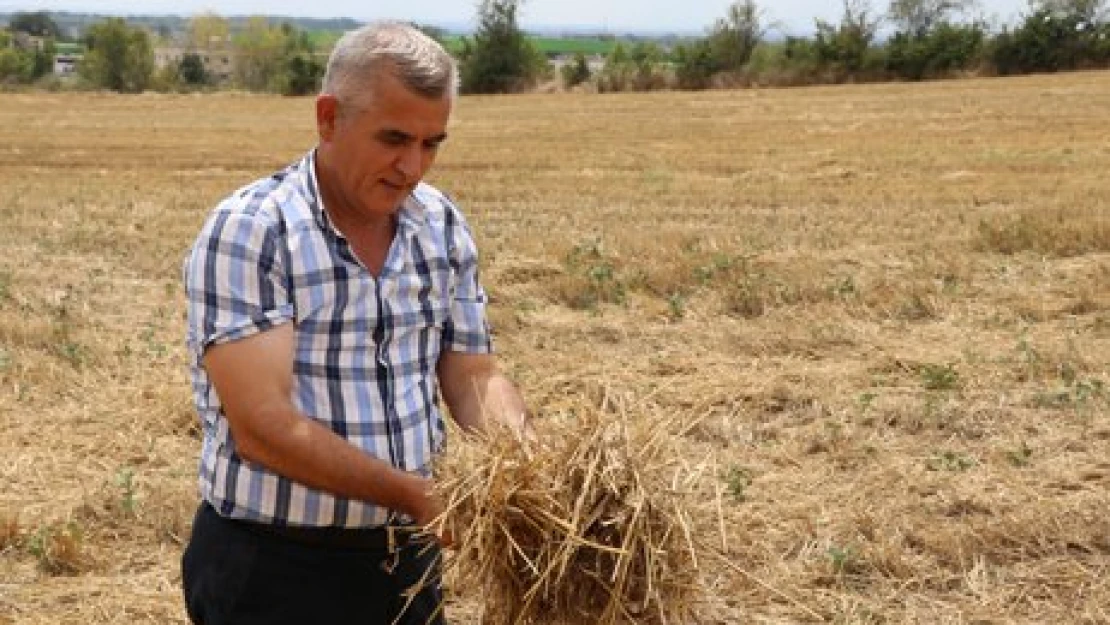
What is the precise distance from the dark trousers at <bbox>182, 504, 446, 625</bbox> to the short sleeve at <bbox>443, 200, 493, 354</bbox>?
1.22 ft

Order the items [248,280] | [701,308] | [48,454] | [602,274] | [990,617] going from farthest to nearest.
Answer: [602,274] < [701,308] < [48,454] < [990,617] < [248,280]

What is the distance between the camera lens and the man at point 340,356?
7.11 ft

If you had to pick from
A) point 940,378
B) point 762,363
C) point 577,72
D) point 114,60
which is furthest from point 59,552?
point 114,60

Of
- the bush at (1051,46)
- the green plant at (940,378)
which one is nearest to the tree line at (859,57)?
the bush at (1051,46)

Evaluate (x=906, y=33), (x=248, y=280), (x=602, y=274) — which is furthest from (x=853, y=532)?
(x=906, y=33)

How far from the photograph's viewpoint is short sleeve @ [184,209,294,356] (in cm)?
215

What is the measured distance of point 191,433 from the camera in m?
5.64

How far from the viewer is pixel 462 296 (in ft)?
8.25

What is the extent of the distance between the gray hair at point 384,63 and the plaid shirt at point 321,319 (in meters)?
0.18

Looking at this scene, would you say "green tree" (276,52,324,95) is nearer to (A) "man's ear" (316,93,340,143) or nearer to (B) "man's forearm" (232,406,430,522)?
(A) "man's ear" (316,93,340,143)

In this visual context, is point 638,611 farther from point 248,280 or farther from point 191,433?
point 191,433

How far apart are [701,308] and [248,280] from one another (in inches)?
222

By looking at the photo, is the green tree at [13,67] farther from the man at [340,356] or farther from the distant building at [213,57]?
the man at [340,356]

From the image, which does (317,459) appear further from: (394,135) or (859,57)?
(859,57)
